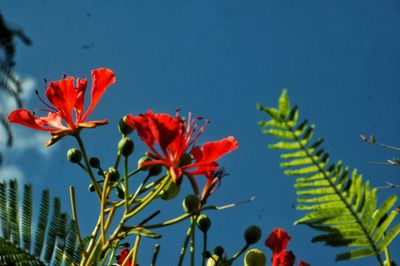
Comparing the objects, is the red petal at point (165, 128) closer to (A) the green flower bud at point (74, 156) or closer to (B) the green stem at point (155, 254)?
(B) the green stem at point (155, 254)

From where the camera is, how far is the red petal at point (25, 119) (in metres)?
1.56

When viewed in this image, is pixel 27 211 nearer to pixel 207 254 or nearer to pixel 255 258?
pixel 207 254

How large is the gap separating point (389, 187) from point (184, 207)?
58 centimetres

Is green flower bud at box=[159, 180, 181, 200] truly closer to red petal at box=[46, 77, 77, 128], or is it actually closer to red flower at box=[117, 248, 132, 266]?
red flower at box=[117, 248, 132, 266]

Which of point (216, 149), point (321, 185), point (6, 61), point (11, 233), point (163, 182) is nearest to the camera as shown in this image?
point (6, 61)

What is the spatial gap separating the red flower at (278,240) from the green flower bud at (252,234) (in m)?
0.04

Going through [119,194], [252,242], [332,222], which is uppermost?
[119,194]

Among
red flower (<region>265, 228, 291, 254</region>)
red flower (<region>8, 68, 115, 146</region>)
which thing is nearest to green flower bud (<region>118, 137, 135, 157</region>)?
red flower (<region>8, 68, 115, 146</region>)

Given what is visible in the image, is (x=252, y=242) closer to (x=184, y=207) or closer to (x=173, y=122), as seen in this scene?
(x=184, y=207)

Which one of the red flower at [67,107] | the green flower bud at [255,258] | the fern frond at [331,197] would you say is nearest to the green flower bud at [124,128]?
the red flower at [67,107]

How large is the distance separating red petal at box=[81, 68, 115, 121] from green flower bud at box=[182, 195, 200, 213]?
43 centimetres

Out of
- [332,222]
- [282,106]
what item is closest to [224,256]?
[332,222]

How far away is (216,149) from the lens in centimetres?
137

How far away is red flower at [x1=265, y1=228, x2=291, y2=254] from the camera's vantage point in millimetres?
1505
